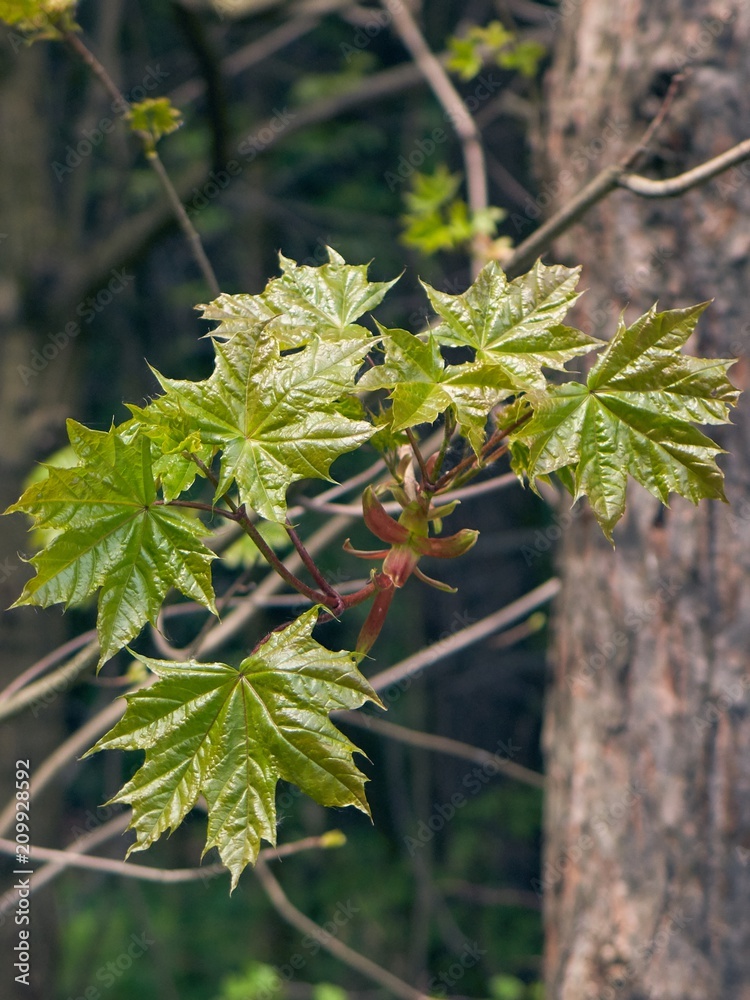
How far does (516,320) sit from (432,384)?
136mm

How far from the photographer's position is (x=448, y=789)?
16.7ft

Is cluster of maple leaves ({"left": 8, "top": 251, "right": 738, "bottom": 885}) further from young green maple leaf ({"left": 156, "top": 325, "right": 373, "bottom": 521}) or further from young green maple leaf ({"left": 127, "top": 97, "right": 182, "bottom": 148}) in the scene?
young green maple leaf ({"left": 127, "top": 97, "right": 182, "bottom": 148})

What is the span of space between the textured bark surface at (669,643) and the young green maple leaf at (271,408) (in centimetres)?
120

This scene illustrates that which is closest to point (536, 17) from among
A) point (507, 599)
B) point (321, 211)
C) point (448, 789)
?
point (321, 211)

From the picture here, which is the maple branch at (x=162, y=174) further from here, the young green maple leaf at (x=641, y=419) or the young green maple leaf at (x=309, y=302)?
the young green maple leaf at (x=641, y=419)

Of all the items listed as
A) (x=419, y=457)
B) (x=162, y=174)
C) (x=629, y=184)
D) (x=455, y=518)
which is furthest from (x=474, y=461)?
(x=455, y=518)

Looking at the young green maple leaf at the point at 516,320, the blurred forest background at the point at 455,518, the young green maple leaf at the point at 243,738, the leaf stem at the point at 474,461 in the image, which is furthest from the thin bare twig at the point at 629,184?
the young green maple leaf at the point at 243,738

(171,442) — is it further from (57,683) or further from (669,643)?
(669,643)

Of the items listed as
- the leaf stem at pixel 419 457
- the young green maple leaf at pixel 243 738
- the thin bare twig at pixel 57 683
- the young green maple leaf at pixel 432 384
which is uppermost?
the young green maple leaf at pixel 432 384

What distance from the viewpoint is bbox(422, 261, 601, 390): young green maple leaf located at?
819 mm

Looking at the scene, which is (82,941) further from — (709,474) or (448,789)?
(709,474)

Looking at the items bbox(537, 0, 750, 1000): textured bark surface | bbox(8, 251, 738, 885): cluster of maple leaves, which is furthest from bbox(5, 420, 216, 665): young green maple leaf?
bbox(537, 0, 750, 1000): textured bark surface

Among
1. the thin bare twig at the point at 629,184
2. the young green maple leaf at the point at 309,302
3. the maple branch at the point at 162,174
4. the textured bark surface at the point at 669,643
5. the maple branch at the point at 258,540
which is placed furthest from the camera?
the textured bark surface at the point at 669,643

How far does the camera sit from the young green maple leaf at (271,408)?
746mm
